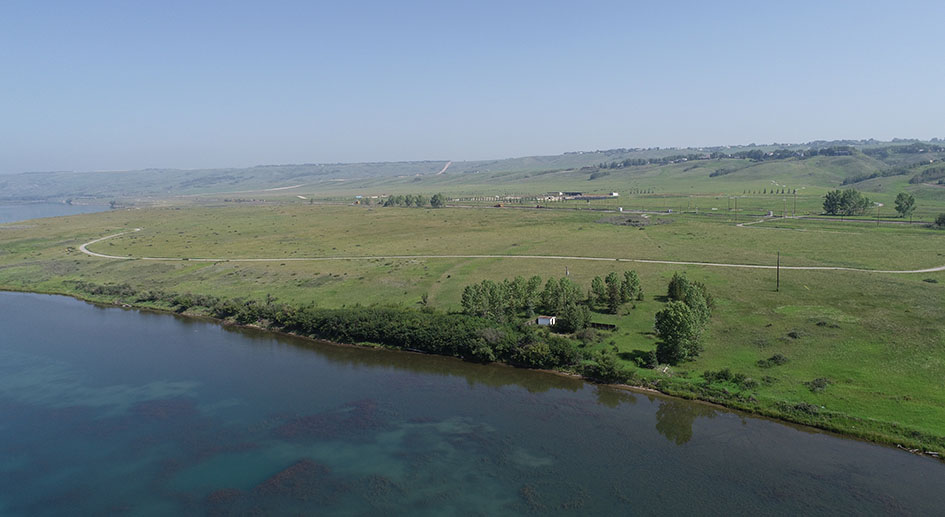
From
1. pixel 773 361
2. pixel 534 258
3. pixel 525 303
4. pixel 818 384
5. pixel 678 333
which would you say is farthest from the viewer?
pixel 534 258

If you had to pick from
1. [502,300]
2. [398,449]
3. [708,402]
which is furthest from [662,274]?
[398,449]

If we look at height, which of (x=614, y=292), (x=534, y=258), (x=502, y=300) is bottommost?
(x=502, y=300)

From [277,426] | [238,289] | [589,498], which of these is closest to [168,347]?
[238,289]

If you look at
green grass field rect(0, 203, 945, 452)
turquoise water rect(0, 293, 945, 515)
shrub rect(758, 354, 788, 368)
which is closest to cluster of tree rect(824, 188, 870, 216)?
green grass field rect(0, 203, 945, 452)

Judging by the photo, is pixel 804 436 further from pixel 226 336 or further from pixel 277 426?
pixel 226 336

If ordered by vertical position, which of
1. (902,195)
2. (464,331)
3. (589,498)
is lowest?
(589,498)

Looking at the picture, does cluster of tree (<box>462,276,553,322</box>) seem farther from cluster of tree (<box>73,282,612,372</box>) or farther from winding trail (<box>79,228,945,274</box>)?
winding trail (<box>79,228,945,274</box>)

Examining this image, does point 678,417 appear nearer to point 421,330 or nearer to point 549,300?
point 549,300

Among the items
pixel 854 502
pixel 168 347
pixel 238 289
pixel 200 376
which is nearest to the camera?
pixel 854 502
